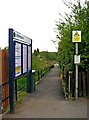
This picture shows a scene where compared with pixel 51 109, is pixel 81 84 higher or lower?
higher

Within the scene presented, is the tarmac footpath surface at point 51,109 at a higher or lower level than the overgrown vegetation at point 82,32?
lower

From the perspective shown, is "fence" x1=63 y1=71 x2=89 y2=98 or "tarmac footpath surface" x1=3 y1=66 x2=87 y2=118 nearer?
"tarmac footpath surface" x1=3 y1=66 x2=87 y2=118

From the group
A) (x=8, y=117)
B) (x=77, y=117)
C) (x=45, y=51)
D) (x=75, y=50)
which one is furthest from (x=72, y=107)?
(x=45, y=51)

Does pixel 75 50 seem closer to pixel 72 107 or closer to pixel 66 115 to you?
pixel 72 107

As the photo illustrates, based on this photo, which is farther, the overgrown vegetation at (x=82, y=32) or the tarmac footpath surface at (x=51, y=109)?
the overgrown vegetation at (x=82, y=32)

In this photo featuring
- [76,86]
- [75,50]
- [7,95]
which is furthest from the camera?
[75,50]

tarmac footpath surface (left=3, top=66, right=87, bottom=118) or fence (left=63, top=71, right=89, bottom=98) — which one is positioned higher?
fence (left=63, top=71, right=89, bottom=98)

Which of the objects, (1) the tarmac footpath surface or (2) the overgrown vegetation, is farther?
(2) the overgrown vegetation

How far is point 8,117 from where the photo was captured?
1038cm

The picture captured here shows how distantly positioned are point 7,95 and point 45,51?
223ft

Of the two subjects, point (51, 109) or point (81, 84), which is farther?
point (81, 84)

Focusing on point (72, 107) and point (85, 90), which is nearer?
point (72, 107)

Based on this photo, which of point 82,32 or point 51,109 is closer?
point 51,109

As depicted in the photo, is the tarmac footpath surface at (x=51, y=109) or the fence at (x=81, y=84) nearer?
the tarmac footpath surface at (x=51, y=109)
